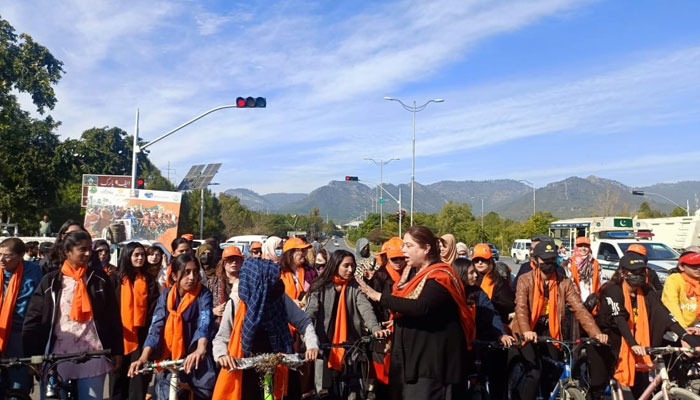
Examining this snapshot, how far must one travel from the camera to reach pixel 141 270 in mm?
6281

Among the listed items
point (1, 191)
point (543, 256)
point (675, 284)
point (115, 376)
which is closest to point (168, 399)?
point (115, 376)

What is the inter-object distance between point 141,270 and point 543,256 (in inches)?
161

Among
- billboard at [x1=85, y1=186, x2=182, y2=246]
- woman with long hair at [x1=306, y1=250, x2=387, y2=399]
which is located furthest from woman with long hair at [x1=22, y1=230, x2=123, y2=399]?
billboard at [x1=85, y1=186, x2=182, y2=246]

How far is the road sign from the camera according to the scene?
16938 mm

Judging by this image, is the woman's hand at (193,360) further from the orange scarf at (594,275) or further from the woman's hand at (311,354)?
the orange scarf at (594,275)

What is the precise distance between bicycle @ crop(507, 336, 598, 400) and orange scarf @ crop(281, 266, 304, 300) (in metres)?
2.49

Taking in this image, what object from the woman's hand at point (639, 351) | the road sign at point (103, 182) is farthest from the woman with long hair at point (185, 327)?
the road sign at point (103, 182)

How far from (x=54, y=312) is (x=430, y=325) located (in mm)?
2969

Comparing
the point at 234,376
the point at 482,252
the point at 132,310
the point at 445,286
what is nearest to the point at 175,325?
the point at 234,376

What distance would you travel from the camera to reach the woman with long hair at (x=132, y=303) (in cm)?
587

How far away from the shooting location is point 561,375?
228 inches

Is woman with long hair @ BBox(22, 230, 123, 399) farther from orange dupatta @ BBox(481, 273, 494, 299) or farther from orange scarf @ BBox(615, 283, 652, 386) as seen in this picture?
orange scarf @ BBox(615, 283, 652, 386)

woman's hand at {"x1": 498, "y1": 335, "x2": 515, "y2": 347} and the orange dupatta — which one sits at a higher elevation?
the orange dupatta

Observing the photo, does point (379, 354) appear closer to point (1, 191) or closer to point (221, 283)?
point (221, 283)
